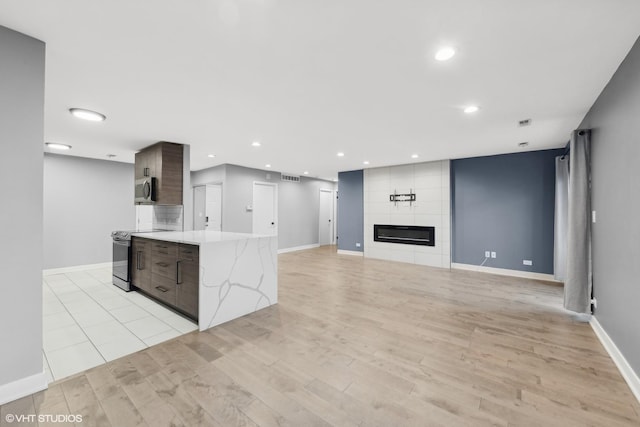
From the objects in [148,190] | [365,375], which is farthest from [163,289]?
[365,375]

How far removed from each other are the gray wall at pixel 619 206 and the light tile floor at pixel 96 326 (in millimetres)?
3932

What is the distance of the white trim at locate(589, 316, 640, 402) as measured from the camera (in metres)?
1.86

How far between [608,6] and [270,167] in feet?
21.3

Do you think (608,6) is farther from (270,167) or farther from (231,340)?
(270,167)

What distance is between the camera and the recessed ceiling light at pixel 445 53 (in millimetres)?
1980

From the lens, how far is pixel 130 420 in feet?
5.16

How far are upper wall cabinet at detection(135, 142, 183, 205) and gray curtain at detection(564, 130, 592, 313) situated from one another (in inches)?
226

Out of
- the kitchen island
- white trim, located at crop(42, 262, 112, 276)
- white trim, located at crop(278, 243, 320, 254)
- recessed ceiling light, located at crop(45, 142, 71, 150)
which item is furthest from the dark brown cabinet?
white trim, located at crop(278, 243, 320, 254)

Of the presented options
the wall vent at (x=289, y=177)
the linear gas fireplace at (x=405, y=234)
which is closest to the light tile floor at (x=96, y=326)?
the wall vent at (x=289, y=177)

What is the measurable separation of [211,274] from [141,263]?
175cm

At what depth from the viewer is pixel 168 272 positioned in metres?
3.27

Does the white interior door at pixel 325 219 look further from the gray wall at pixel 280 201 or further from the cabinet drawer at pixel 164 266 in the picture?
the cabinet drawer at pixel 164 266

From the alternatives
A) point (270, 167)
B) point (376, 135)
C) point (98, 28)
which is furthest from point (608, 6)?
point (270, 167)

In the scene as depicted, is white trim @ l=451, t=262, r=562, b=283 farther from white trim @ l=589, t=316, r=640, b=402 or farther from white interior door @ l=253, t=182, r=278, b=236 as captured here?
white interior door @ l=253, t=182, r=278, b=236
